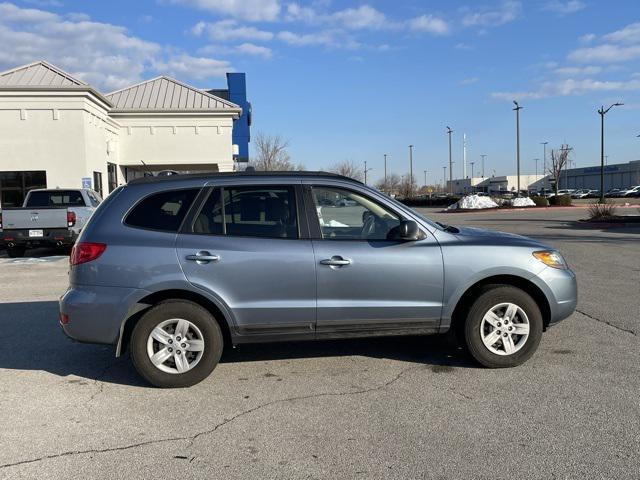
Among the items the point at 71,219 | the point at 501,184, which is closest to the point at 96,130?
the point at 71,219

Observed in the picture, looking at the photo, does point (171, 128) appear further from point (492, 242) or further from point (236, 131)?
point (492, 242)

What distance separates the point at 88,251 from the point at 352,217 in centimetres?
227

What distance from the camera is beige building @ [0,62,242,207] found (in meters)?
24.9

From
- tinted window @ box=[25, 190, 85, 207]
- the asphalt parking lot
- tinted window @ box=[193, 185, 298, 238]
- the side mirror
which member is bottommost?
the asphalt parking lot

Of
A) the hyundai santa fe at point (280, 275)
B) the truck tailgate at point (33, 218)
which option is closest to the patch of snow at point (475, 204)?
the truck tailgate at point (33, 218)

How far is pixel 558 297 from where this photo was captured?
5082 mm

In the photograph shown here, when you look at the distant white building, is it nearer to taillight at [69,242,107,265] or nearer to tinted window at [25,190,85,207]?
tinted window at [25,190,85,207]

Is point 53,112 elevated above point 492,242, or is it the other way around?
point 53,112

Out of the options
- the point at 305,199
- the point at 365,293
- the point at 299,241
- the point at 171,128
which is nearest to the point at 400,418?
the point at 365,293

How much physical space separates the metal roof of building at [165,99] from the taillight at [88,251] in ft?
98.9

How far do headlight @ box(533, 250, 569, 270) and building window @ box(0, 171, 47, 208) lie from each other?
25092 millimetres

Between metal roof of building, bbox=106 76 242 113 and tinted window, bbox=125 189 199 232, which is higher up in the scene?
metal roof of building, bbox=106 76 242 113

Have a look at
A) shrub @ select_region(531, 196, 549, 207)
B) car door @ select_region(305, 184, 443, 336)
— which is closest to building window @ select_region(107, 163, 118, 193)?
car door @ select_region(305, 184, 443, 336)

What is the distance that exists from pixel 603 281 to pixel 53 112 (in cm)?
2368
